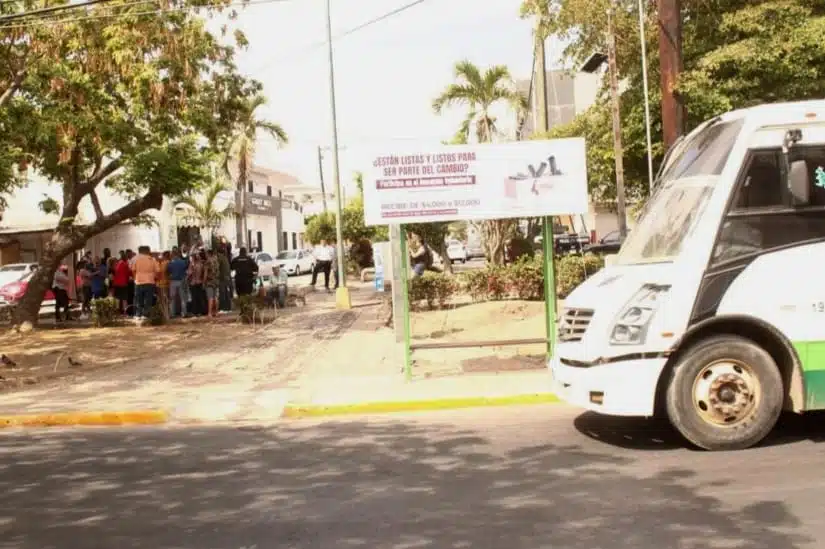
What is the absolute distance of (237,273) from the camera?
73.9 ft

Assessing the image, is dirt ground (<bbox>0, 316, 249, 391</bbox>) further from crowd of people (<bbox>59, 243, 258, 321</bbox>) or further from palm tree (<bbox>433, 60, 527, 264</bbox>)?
palm tree (<bbox>433, 60, 527, 264</bbox>)

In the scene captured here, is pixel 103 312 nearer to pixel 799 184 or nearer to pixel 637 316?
pixel 637 316

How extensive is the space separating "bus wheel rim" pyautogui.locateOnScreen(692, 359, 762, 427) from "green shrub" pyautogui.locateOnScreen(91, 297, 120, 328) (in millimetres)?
15871

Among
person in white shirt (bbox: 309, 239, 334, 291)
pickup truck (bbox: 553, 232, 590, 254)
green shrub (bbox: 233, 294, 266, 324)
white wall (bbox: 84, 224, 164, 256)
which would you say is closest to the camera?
green shrub (bbox: 233, 294, 266, 324)

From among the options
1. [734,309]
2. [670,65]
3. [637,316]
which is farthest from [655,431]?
[670,65]

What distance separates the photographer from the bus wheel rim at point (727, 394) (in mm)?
6828

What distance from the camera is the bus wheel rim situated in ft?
22.4

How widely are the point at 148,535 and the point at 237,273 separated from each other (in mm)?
17410

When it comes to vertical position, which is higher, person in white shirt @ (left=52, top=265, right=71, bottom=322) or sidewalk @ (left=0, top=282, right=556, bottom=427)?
person in white shirt @ (left=52, top=265, right=71, bottom=322)

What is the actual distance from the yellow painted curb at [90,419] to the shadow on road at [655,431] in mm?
4524

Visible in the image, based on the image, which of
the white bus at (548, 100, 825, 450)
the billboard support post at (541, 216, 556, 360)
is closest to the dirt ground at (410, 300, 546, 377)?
the billboard support post at (541, 216, 556, 360)

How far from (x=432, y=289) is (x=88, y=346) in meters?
6.68

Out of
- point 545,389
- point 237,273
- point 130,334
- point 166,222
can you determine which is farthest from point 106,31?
point 166,222

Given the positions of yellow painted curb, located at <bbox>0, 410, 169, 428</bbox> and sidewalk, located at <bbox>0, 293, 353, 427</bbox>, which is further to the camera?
sidewalk, located at <bbox>0, 293, 353, 427</bbox>
